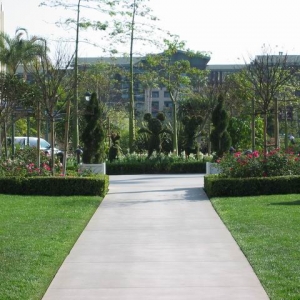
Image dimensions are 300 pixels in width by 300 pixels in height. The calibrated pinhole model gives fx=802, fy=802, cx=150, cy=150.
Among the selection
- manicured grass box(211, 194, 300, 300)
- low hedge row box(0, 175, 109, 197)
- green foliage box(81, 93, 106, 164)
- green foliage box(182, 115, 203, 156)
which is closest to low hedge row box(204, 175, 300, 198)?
manicured grass box(211, 194, 300, 300)

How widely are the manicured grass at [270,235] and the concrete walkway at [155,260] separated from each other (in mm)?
164

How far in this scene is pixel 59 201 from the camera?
63.4ft

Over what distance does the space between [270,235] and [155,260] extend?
265 cm

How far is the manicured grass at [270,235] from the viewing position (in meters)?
9.27

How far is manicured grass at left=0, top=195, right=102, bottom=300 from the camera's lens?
923 cm

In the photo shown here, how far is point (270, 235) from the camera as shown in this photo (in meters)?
12.8

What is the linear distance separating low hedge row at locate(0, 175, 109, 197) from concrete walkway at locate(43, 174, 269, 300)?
9.80 feet

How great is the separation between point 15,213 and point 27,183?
517 centimetres

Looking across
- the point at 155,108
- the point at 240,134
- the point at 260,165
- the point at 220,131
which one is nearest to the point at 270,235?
the point at 260,165

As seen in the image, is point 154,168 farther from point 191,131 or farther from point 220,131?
point 220,131

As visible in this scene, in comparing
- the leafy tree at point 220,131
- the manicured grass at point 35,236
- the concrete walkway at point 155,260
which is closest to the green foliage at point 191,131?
the leafy tree at point 220,131

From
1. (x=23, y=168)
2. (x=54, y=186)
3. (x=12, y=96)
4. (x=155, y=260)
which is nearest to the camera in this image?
(x=155, y=260)

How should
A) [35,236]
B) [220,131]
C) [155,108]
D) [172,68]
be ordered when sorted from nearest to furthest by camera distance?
[35,236], [220,131], [172,68], [155,108]

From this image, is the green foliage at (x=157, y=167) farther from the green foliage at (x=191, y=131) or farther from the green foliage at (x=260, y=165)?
the green foliage at (x=260, y=165)
